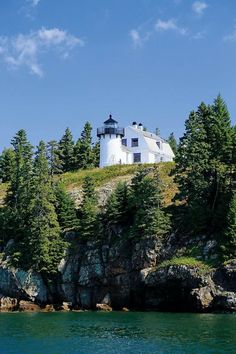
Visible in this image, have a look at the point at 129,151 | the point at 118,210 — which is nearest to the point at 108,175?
the point at 129,151

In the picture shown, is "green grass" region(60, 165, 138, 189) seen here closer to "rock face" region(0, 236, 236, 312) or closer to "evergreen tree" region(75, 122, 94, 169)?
"evergreen tree" region(75, 122, 94, 169)

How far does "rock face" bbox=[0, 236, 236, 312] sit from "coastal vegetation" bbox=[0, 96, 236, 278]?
4.71 feet

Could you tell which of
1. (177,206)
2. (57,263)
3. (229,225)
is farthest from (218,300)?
(57,263)

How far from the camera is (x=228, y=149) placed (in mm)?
71250

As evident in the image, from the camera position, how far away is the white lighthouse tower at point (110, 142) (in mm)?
103812

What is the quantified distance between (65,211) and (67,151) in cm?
4129

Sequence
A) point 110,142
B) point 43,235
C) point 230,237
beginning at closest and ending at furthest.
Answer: point 230,237 → point 43,235 → point 110,142

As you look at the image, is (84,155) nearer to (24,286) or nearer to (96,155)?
(96,155)

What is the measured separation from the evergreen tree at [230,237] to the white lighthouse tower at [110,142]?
44.6 meters

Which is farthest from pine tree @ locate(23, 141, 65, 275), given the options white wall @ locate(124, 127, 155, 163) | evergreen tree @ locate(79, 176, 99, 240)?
white wall @ locate(124, 127, 155, 163)

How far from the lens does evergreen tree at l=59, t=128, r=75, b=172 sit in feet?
379

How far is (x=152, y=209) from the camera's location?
6744cm

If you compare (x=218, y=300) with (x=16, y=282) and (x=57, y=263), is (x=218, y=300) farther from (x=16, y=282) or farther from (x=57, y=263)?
(x=16, y=282)

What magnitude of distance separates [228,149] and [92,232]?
828 inches
